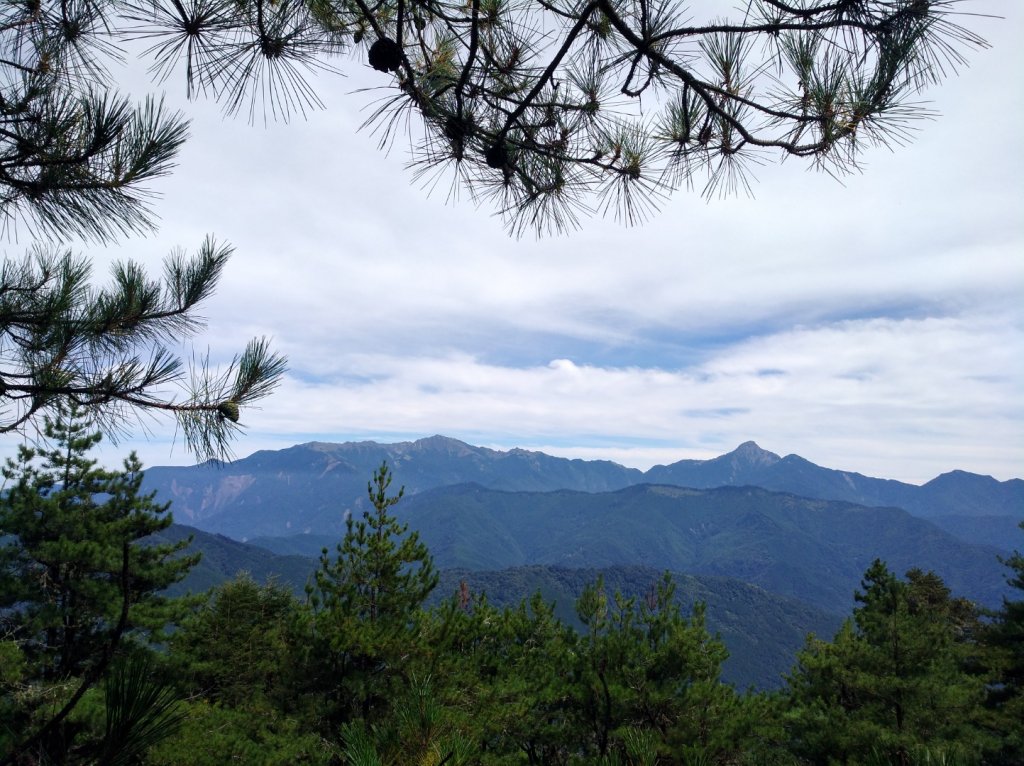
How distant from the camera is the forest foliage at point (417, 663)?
9750mm

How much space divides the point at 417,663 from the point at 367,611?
1740 mm

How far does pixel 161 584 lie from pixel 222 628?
2119 mm

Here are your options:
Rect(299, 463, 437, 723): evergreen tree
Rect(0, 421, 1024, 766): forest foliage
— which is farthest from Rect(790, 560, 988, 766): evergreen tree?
Rect(299, 463, 437, 723): evergreen tree

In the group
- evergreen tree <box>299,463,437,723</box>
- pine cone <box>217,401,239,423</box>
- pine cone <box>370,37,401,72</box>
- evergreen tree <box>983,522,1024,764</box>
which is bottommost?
evergreen tree <box>983,522,1024,764</box>

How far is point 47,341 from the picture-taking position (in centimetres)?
314

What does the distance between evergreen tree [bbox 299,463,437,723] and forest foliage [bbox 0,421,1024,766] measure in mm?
40

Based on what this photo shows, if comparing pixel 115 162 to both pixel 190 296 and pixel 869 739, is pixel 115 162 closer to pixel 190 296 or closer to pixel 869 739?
pixel 190 296

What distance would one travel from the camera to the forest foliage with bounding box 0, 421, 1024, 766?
9750mm

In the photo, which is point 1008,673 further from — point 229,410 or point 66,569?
point 66,569

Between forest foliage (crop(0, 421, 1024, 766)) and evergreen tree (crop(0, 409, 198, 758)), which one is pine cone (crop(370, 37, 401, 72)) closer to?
forest foliage (crop(0, 421, 1024, 766))

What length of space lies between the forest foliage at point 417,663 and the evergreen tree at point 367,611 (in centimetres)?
4

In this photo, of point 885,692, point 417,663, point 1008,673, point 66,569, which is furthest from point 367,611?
point 1008,673

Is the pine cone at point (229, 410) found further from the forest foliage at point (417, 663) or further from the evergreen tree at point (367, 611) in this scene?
the evergreen tree at point (367, 611)

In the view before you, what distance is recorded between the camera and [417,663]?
9984mm
